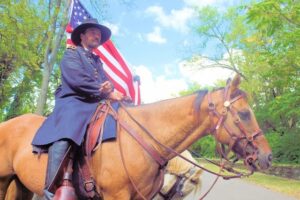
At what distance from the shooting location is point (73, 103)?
179 inches

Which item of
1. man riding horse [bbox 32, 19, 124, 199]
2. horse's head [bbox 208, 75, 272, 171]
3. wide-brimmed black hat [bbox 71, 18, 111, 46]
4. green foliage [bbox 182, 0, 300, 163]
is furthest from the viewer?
green foliage [bbox 182, 0, 300, 163]

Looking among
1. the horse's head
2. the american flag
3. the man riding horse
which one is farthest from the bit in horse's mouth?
the american flag

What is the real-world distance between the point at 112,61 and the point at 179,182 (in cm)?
496

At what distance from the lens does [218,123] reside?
409 centimetres

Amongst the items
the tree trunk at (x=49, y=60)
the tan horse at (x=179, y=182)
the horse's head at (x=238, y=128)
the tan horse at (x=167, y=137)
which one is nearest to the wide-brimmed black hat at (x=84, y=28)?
the tan horse at (x=167, y=137)

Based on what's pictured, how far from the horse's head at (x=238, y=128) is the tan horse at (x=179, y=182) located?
5.20ft

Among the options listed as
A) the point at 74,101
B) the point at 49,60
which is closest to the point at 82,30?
the point at 74,101

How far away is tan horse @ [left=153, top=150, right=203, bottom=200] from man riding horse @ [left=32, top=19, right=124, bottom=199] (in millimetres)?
1687

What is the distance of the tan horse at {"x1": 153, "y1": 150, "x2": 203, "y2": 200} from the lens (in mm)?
5656

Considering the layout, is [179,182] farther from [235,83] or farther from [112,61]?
[112,61]

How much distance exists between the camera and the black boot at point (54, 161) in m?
4.23

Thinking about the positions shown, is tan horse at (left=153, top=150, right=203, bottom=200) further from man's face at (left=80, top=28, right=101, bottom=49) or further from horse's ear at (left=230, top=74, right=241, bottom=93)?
man's face at (left=80, top=28, right=101, bottom=49)

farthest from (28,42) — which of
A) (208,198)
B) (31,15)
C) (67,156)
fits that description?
(67,156)

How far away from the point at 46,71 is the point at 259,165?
8704 millimetres
